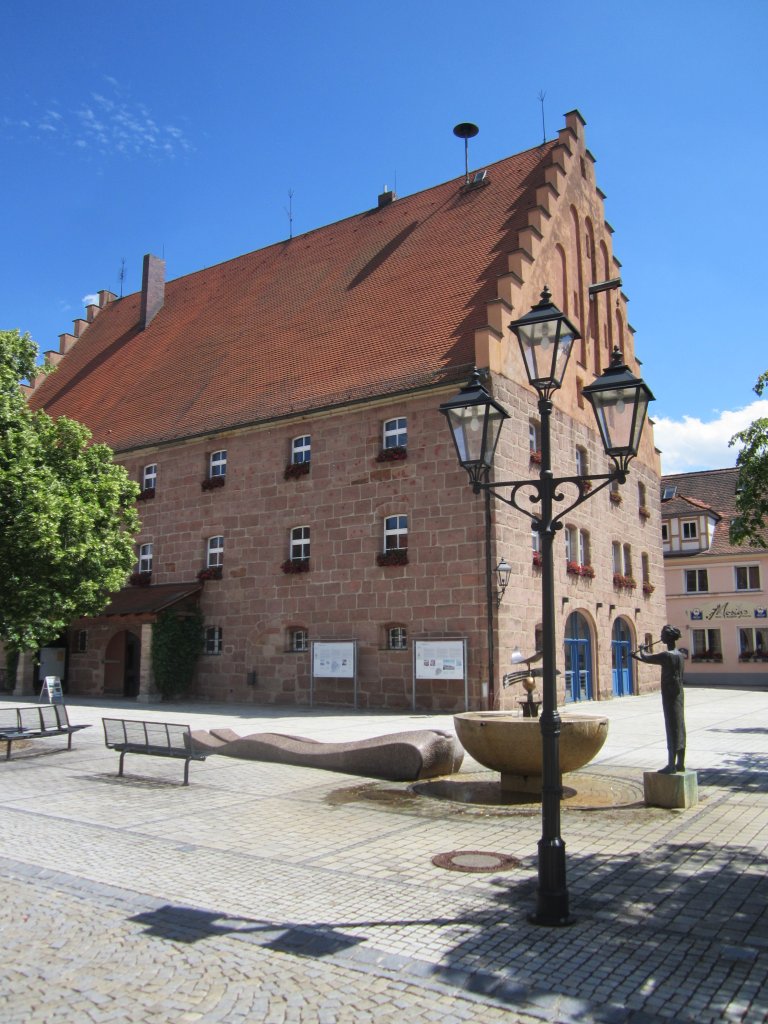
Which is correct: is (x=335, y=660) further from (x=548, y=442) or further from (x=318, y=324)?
(x=548, y=442)

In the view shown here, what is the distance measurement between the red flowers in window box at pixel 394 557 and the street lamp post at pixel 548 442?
49.3 ft

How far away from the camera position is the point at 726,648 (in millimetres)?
41438

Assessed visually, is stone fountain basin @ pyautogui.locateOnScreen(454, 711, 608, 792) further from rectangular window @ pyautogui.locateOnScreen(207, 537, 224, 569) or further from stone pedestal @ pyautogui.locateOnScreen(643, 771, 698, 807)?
rectangular window @ pyautogui.locateOnScreen(207, 537, 224, 569)

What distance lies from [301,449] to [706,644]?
26.0m

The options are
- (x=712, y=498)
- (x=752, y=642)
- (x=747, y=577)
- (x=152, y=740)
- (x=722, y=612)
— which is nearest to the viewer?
(x=152, y=740)

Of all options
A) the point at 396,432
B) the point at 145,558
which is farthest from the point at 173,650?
the point at 396,432

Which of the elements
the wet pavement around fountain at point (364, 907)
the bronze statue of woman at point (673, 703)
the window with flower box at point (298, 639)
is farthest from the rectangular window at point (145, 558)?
the bronze statue of woman at point (673, 703)

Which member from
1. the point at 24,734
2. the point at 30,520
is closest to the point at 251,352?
the point at 30,520

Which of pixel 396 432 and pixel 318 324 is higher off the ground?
pixel 318 324

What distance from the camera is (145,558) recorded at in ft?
95.9

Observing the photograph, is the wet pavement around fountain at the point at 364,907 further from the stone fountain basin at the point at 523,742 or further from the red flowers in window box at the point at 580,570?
the red flowers in window box at the point at 580,570

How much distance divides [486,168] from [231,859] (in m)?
27.7

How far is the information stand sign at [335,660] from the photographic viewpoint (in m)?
22.6

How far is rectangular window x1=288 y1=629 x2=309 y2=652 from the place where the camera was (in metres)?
24.7
